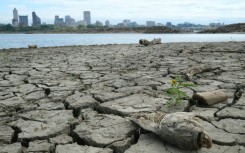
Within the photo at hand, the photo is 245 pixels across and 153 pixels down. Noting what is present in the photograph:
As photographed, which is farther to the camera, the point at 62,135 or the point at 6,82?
the point at 6,82

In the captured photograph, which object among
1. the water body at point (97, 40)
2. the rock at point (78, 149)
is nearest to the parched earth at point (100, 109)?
the rock at point (78, 149)

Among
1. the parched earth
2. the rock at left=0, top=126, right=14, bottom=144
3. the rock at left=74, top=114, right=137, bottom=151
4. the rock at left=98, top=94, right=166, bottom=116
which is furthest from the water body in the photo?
the rock at left=0, top=126, right=14, bottom=144

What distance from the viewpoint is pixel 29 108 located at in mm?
3137

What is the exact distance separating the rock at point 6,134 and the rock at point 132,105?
2.78 feet

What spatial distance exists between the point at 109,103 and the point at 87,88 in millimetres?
821

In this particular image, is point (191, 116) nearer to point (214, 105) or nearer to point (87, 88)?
point (214, 105)

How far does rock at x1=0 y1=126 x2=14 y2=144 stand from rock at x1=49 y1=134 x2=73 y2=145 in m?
0.30

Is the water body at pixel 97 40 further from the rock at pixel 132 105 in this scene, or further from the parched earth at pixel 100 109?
the rock at pixel 132 105

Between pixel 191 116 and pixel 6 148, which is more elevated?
pixel 191 116

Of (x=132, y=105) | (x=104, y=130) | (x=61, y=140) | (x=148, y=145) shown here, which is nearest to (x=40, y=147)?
(x=61, y=140)

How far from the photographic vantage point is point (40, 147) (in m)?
2.22

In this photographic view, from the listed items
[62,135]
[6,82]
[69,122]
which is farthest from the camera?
[6,82]

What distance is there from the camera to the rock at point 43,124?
244 cm

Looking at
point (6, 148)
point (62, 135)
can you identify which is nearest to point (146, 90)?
point (62, 135)
